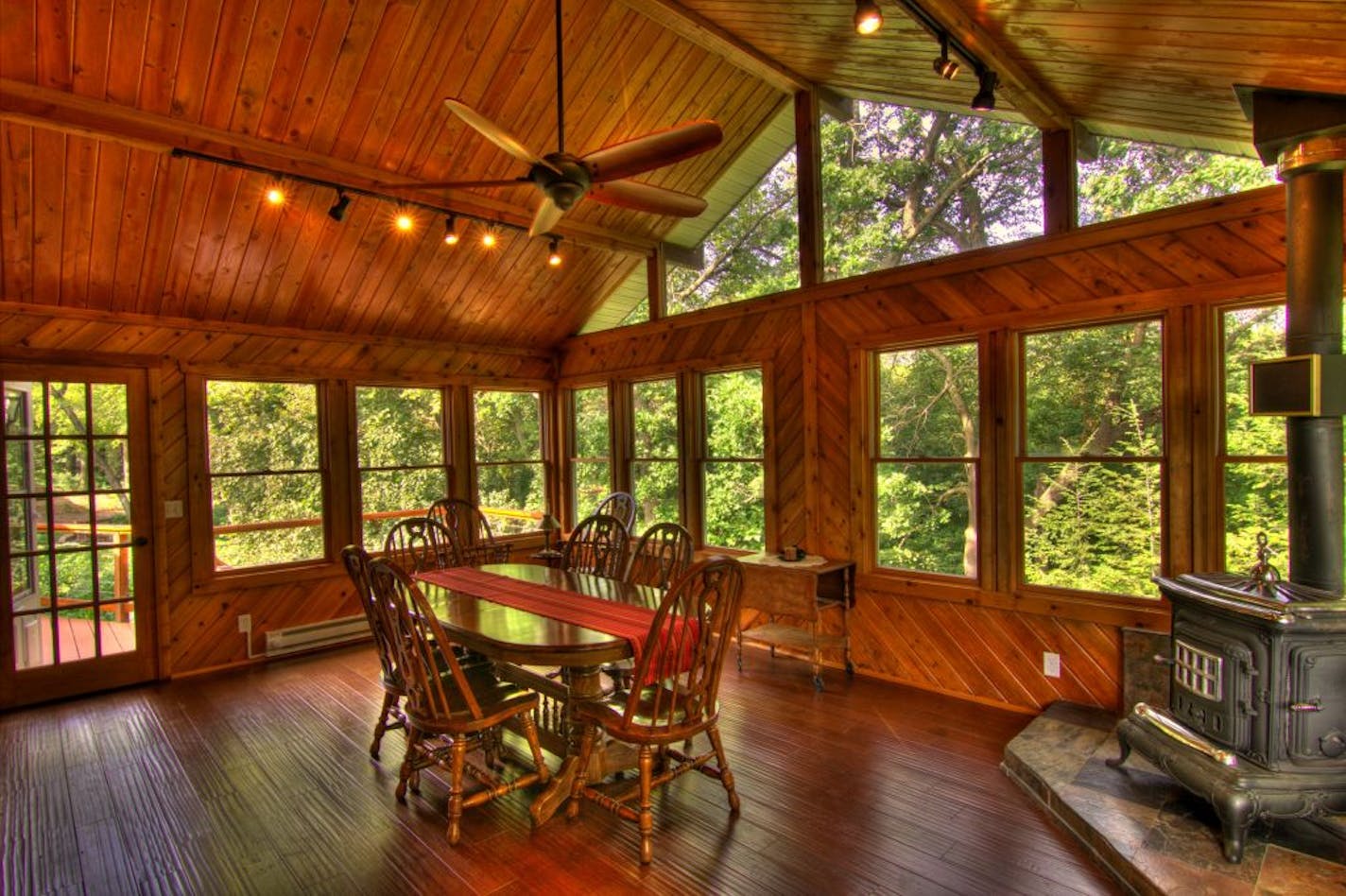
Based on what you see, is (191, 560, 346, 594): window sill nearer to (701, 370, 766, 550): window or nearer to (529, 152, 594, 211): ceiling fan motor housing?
(701, 370, 766, 550): window

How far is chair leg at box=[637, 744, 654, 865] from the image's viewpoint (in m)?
2.53

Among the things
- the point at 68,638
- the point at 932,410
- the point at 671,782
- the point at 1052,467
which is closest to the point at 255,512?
the point at 68,638

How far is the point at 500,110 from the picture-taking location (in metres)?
4.31

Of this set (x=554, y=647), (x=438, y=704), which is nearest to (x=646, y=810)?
(x=554, y=647)

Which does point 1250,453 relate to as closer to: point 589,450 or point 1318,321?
point 1318,321

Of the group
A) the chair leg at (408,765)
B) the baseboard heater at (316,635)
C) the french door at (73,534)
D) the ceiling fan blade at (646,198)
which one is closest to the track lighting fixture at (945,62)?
the ceiling fan blade at (646,198)

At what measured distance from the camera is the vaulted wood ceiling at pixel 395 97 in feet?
9.17

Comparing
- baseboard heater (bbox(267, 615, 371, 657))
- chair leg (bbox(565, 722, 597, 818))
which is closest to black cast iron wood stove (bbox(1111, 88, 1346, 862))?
chair leg (bbox(565, 722, 597, 818))

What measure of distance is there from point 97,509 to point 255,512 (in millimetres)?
963

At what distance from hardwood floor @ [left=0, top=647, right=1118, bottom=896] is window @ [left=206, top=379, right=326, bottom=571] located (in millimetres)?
1531

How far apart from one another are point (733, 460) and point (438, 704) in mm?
3220

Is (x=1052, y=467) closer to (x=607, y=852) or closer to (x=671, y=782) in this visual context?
(x=671, y=782)

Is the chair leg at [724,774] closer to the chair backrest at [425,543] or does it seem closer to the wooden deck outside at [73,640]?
the chair backrest at [425,543]

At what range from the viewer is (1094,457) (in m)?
3.67
